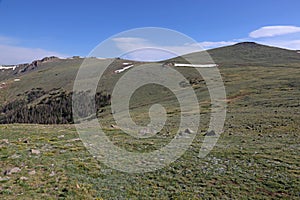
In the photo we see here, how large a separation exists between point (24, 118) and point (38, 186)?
15637 centimetres

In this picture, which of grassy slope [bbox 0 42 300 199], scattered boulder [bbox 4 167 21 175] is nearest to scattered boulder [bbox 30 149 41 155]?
grassy slope [bbox 0 42 300 199]

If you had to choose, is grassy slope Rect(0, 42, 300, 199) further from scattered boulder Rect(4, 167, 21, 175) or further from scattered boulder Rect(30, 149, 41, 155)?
scattered boulder Rect(4, 167, 21, 175)

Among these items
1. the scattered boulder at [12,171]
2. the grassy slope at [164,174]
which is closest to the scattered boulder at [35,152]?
the grassy slope at [164,174]

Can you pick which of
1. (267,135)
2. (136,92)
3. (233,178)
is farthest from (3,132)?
(136,92)

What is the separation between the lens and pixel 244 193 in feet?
49.3

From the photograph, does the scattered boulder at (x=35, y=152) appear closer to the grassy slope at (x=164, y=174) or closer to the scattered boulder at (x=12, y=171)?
the grassy slope at (x=164, y=174)

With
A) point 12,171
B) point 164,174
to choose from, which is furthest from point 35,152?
point 164,174

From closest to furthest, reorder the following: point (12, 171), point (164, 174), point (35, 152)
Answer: point (12, 171), point (164, 174), point (35, 152)

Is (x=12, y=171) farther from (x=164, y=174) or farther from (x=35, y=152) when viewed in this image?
(x=164, y=174)

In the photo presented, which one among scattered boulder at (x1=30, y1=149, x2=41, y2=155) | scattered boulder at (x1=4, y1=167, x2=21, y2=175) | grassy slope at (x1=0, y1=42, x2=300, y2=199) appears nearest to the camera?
grassy slope at (x1=0, y1=42, x2=300, y2=199)

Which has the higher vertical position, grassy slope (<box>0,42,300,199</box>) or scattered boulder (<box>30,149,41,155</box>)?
scattered boulder (<box>30,149,41,155</box>)

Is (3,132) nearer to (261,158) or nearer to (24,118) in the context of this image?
(261,158)

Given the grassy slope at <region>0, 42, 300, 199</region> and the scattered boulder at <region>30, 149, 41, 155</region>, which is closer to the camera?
the grassy slope at <region>0, 42, 300, 199</region>

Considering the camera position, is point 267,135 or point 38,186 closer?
point 38,186
